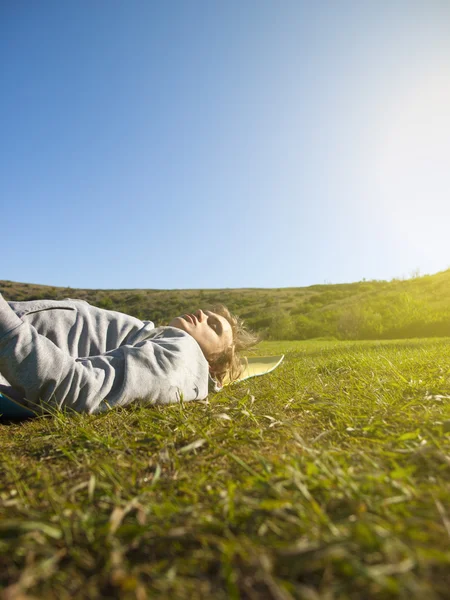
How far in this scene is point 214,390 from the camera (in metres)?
2.80

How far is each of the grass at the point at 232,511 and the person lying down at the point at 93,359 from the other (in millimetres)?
298

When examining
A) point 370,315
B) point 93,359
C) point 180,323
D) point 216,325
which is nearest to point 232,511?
point 93,359

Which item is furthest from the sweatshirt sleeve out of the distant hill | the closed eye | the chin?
the distant hill

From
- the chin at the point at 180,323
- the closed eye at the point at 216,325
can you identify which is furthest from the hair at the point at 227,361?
the chin at the point at 180,323

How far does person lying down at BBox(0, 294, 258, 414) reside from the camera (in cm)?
194

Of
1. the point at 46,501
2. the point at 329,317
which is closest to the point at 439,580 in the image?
the point at 46,501

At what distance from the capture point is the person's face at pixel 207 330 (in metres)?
3.11

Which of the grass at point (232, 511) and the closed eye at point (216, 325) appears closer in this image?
the grass at point (232, 511)

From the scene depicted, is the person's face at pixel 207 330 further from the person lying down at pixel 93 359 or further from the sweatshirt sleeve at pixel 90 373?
the sweatshirt sleeve at pixel 90 373

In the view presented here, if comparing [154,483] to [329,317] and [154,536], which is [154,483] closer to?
[154,536]

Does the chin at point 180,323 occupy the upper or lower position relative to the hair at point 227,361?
upper

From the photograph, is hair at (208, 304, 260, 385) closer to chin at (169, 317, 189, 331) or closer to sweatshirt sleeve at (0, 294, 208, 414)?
chin at (169, 317, 189, 331)

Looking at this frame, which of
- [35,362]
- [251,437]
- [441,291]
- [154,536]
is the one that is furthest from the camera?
[441,291]

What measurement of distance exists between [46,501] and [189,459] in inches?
18.0
